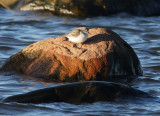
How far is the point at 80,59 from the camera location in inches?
257

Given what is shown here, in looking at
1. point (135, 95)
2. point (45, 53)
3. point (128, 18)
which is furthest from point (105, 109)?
point (128, 18)

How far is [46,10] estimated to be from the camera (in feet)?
44.8

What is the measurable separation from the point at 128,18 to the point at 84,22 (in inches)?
68.4

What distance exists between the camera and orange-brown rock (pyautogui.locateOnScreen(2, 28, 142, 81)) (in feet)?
21.6

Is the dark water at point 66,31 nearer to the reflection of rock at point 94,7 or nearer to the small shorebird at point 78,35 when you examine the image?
the reflection of rock at point 94,7

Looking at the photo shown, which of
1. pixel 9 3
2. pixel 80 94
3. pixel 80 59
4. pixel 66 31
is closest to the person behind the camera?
pixel 80 94

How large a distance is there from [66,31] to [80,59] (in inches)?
209

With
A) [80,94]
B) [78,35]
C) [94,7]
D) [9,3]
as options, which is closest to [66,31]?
[94,7]

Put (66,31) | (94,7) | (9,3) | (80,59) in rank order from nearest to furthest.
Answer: (80,59) → (66,31) → (94,7) → (9,3)

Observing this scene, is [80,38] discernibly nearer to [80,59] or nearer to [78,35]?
[78,35]

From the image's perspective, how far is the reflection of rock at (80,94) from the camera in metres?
5.23

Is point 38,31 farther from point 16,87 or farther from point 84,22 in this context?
point 16,87

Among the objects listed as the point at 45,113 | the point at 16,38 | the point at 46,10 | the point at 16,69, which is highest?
the point at 46,10

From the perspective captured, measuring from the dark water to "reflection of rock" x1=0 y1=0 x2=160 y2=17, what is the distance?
238mm
